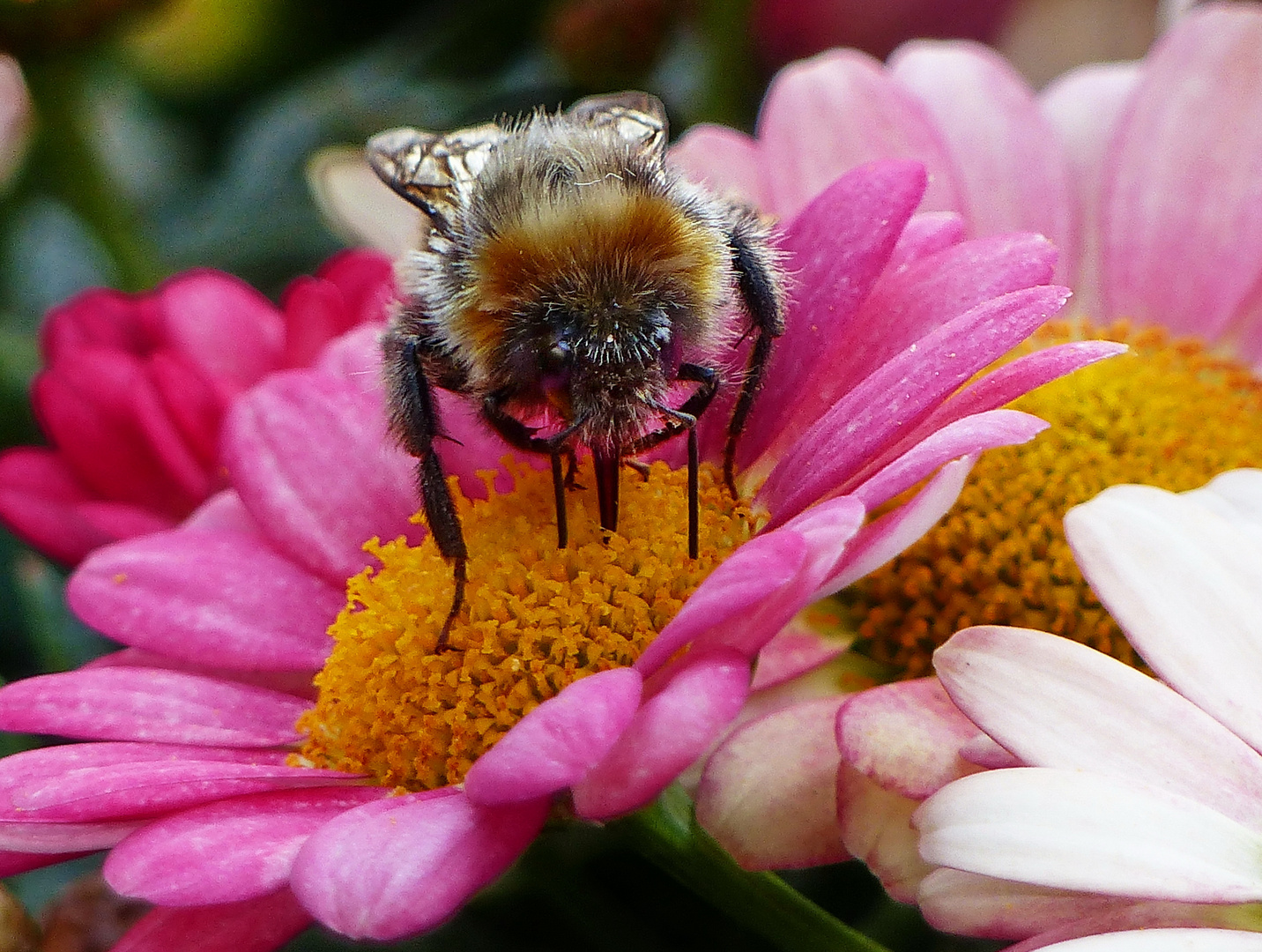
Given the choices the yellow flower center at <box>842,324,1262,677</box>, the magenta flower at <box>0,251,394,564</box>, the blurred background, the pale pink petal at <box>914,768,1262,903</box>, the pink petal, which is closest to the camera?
the pale pink petal at <box>914,768,1262,903</box>

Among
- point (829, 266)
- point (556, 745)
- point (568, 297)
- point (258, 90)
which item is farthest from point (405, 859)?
point (258, 90)

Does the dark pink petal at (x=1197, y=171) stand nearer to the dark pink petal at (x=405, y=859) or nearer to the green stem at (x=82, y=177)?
the dark pink petal at (x=405, y=859)

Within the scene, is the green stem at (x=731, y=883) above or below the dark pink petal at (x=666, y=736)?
below

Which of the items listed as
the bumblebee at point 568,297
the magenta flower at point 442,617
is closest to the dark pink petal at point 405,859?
the magenta flower at point 442,617

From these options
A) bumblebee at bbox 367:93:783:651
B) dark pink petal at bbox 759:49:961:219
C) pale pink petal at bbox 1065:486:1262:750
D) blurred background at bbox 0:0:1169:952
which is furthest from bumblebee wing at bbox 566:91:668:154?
blurred background at bbox 0:0:1169:952

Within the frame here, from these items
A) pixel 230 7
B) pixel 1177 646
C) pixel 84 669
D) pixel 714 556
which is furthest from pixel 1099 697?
pixel 230 7

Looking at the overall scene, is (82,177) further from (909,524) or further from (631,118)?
(909,524)

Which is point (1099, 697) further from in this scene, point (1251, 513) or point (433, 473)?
point (433, 473)

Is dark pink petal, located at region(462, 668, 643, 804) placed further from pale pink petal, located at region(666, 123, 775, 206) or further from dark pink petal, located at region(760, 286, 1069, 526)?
pale pink petal, located at region(666, 123, 775, 206)
